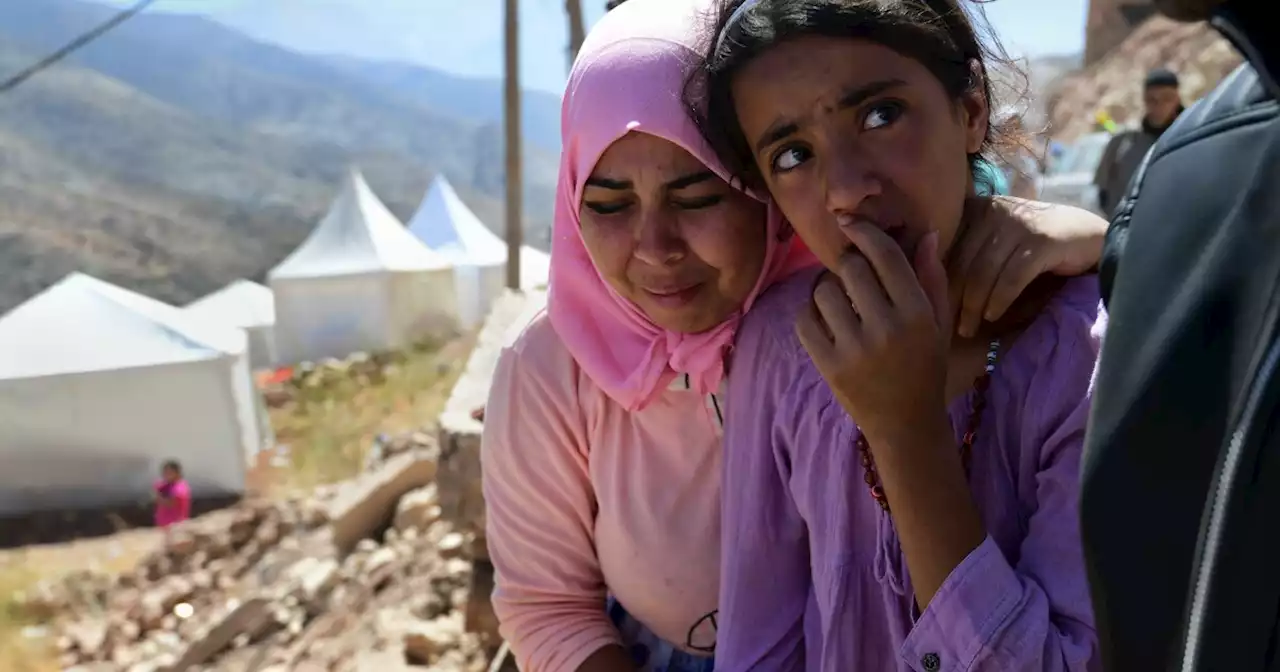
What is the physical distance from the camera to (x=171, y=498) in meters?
7.87

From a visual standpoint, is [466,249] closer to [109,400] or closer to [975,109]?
[109,400]

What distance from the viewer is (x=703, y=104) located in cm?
112

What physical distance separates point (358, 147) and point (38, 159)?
6.31 metres

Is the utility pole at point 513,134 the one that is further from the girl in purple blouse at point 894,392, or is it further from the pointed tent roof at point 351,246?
the girl in purple blouse at point 894,392

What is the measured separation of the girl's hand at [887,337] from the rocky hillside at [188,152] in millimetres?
15134

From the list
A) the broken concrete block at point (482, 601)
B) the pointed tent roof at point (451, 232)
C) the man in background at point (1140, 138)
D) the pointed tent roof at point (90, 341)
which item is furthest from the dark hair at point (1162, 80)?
the pointed tent roof at point (451, 232)

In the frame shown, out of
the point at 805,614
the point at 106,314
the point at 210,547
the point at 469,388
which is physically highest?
the point at 805,614

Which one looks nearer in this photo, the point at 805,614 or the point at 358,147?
the point at 805,614

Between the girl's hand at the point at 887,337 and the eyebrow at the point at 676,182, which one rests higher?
the eyebrow at the point at 676,182

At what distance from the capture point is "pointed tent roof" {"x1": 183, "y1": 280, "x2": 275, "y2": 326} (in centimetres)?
1300

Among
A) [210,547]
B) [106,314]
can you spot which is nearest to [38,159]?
[106,314]

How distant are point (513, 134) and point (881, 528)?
7.82 m

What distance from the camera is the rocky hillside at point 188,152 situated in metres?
14.8

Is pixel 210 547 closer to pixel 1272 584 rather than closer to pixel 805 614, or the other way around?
pixel 805 614
